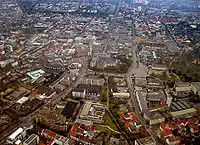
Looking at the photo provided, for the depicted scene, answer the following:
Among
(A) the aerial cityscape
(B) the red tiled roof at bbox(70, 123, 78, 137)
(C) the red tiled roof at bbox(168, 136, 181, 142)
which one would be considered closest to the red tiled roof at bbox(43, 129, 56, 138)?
(A) the aerial cityscape

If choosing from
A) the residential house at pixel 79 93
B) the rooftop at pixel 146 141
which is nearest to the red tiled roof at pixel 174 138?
the rooftop at pixel 146 141

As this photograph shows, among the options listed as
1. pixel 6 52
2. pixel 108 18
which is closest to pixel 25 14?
pixel 108 18

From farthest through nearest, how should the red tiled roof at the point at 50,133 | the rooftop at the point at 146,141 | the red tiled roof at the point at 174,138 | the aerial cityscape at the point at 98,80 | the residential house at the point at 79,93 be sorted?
1. the residential house at the point at 79,93
2. the aerial cityscape at the point at 98,80
3. the red tiled roof at the point at 174,138
4. the red tiled roof at the point at 50,133
5. the rooftop at the point at 146,141

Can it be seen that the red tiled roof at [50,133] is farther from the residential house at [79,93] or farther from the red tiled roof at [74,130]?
the residential house at [79,93]

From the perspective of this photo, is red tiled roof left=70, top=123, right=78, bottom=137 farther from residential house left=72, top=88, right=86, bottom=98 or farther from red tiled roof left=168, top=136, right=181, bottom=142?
red tiled roof left=168, top=136, right=181, bottom=142

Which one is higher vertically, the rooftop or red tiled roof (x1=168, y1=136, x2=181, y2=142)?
the rooftop

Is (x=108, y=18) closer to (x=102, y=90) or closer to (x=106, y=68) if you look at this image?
(x=106, y=68)

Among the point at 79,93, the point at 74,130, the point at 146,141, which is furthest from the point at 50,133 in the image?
the point at 146,141

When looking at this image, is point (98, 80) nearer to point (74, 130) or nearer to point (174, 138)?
point (74, 130)
